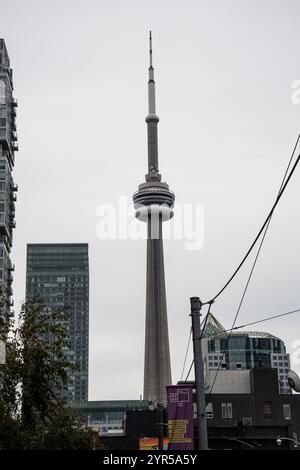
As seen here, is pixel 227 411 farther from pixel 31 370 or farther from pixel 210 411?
pixel 31 370

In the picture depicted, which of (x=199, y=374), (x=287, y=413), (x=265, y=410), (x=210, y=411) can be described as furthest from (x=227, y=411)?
(x=199, y=374)

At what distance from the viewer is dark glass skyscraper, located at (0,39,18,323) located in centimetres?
16950

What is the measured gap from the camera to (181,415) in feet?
96.2

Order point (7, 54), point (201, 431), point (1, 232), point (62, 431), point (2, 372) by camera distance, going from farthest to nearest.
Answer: point (7, 54) → point (1, 232) → point (62, 431) → point (2, 372) → point (201, 431)

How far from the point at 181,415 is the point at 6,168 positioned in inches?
5928

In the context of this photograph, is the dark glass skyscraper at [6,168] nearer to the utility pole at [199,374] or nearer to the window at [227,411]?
the window at [227,411]

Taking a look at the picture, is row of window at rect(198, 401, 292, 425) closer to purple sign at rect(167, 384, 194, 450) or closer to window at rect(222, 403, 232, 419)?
window at rect(222, 403, 232, 419)

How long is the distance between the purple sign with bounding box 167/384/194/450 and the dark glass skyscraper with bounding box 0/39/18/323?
138251 mm

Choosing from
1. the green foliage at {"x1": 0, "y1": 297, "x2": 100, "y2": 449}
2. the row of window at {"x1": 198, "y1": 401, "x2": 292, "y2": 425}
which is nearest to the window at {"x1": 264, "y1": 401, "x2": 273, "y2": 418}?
the row of window at {"x1": 198, "y1": 401, "x2": 292, "y2": 425}

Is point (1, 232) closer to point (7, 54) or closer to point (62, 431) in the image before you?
point (7, 54)

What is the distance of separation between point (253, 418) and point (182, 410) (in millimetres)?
77128
